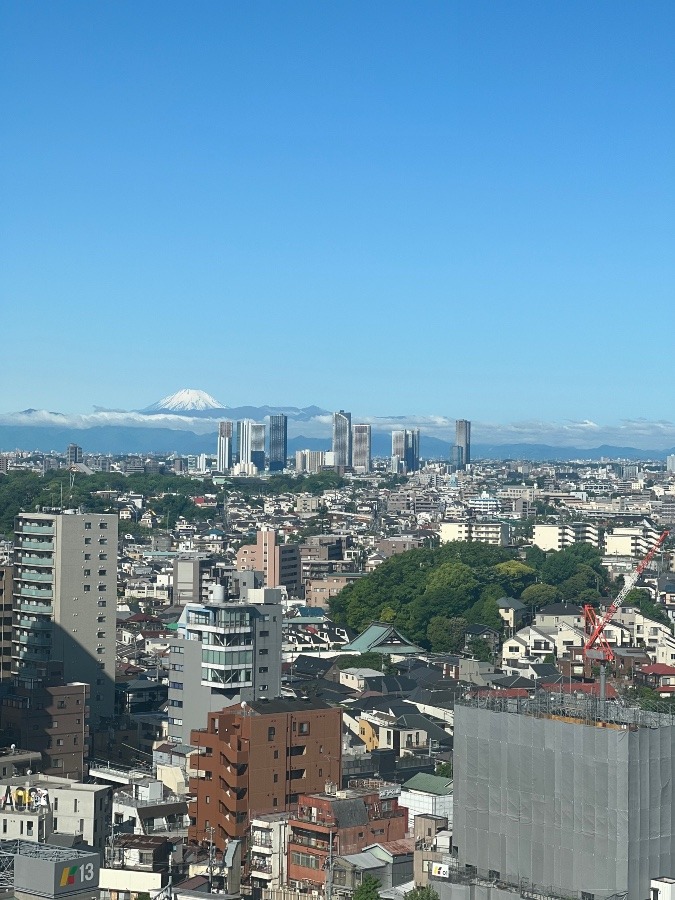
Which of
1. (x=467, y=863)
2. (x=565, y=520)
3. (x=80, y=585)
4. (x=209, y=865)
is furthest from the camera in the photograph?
(x=565, y=520)

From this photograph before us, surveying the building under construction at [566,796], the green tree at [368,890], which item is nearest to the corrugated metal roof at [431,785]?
the green tree at [368,890]

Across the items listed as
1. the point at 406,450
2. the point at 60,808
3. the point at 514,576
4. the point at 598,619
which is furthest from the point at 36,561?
the point at 406,450

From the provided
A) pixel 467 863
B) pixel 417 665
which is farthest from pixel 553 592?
pixel 467 863

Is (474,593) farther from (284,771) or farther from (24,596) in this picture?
(284,771)

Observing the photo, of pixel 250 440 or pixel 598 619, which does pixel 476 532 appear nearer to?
pixel 598 619

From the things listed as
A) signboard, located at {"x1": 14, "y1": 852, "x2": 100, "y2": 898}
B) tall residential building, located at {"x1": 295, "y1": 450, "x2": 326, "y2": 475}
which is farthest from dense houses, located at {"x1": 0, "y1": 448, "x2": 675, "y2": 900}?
tall residential building, located at {"x1": 295, "y1": 450, "x2": 326, "y2": 475}

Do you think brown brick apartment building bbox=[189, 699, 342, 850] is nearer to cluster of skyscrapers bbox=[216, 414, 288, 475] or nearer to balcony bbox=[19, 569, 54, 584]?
balcony bbox=[19, 569, 54, 584]
